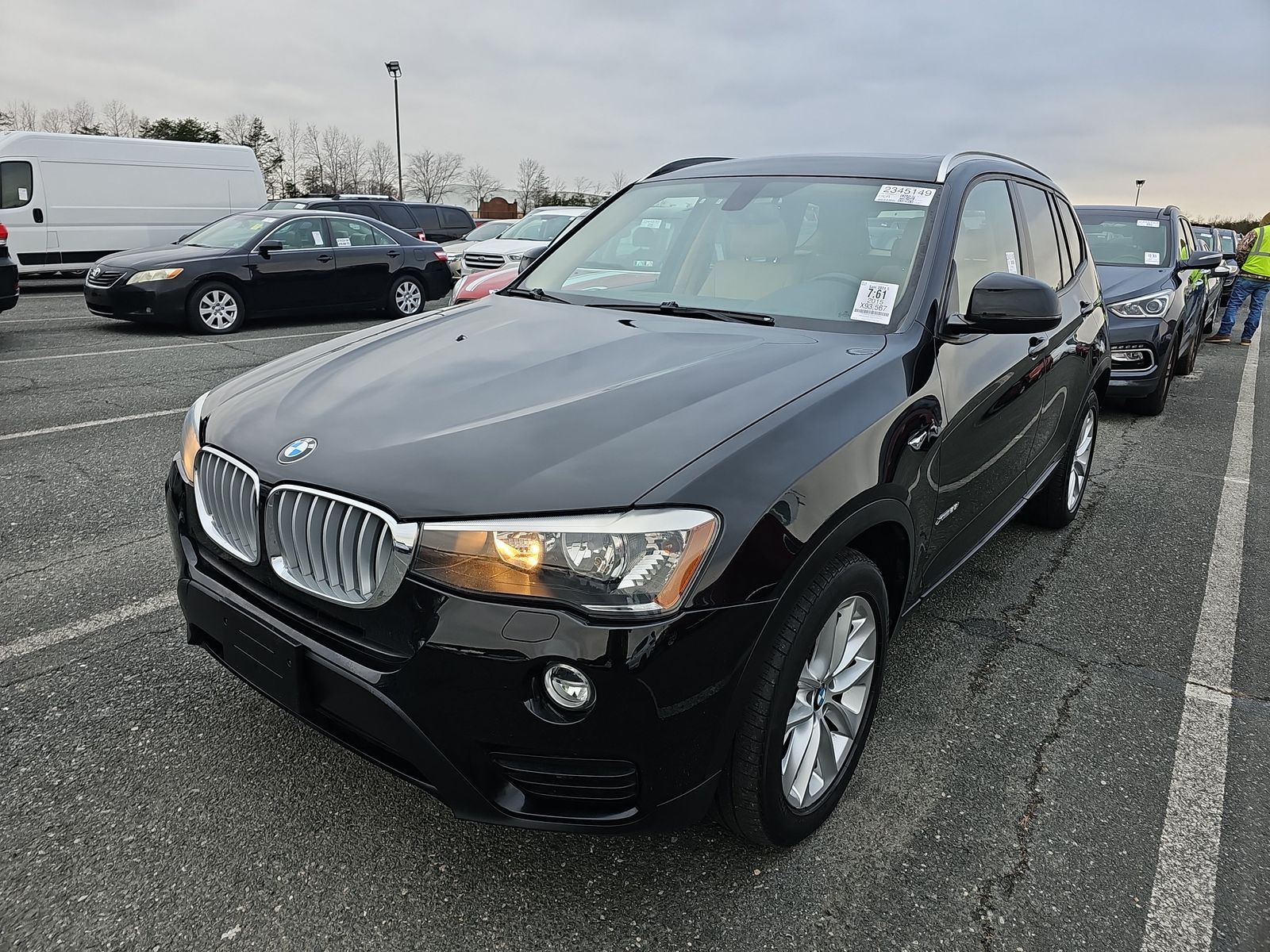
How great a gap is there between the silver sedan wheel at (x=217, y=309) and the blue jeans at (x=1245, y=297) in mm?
13249

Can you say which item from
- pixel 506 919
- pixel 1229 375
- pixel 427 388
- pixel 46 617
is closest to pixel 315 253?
pixel 46 617

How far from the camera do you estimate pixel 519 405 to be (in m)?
2.16

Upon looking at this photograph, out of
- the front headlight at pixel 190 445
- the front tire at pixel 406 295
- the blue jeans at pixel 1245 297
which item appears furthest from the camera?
the front tire at pixel 406 295

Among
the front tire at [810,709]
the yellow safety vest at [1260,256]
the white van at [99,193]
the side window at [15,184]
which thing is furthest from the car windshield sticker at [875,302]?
the side window at [15,184]

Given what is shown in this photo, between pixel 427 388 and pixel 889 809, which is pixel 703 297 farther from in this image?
pixel 889 809

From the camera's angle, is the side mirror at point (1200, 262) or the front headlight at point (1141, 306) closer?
the front headlight at point (1141, 306)

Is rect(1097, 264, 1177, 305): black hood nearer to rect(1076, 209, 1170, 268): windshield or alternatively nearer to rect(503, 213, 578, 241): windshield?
rect(1076, 209, 1170, 268): windshield

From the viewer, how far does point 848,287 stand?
280 cm

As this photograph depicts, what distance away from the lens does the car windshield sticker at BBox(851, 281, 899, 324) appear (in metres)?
2.67

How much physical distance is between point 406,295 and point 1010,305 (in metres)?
10.7

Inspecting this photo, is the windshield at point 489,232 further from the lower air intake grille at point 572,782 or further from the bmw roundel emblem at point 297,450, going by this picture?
the lower air intake grille at point 572,782

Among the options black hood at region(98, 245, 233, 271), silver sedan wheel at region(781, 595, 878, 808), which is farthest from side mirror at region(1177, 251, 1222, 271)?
black hood at region(98, 245, 233, 271)

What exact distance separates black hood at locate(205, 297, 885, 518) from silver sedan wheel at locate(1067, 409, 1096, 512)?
8.08 feet

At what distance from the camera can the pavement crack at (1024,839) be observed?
6.69ft
